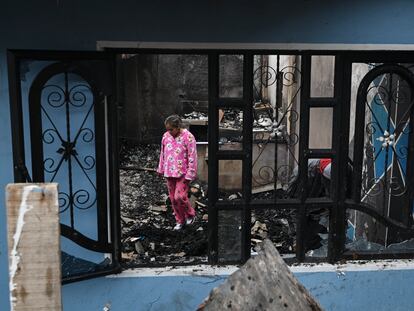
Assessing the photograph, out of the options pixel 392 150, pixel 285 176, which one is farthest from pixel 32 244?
pixel 285 176

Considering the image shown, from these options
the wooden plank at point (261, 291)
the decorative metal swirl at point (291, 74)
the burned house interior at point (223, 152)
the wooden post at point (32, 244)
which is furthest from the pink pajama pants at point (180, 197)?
the wooden post at point (32, 244)

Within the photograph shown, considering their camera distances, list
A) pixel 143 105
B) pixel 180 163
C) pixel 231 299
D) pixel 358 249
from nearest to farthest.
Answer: pixel 231 299
pixel 358 249
pixel 180 163
pixel 143 105

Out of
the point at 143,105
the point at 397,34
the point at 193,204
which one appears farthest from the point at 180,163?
the point at 143,105

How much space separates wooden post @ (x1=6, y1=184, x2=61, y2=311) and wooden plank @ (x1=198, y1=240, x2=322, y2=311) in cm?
49

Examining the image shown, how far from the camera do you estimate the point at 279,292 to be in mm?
1879

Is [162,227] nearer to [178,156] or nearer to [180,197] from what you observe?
[180,197]

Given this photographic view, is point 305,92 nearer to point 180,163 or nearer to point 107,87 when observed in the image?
point 107,87

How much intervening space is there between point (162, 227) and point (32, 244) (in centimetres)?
614

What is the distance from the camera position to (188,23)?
390 centimetres

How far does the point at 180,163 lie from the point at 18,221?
5653 mm

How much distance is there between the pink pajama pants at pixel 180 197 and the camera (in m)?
7.44

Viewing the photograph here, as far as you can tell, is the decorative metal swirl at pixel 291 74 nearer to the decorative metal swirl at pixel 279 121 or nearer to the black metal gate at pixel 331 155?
the decorative metal swirl at pixel 279 121

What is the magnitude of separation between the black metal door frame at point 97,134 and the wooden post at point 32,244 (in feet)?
6.84

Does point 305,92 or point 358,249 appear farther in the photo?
point 358,249
